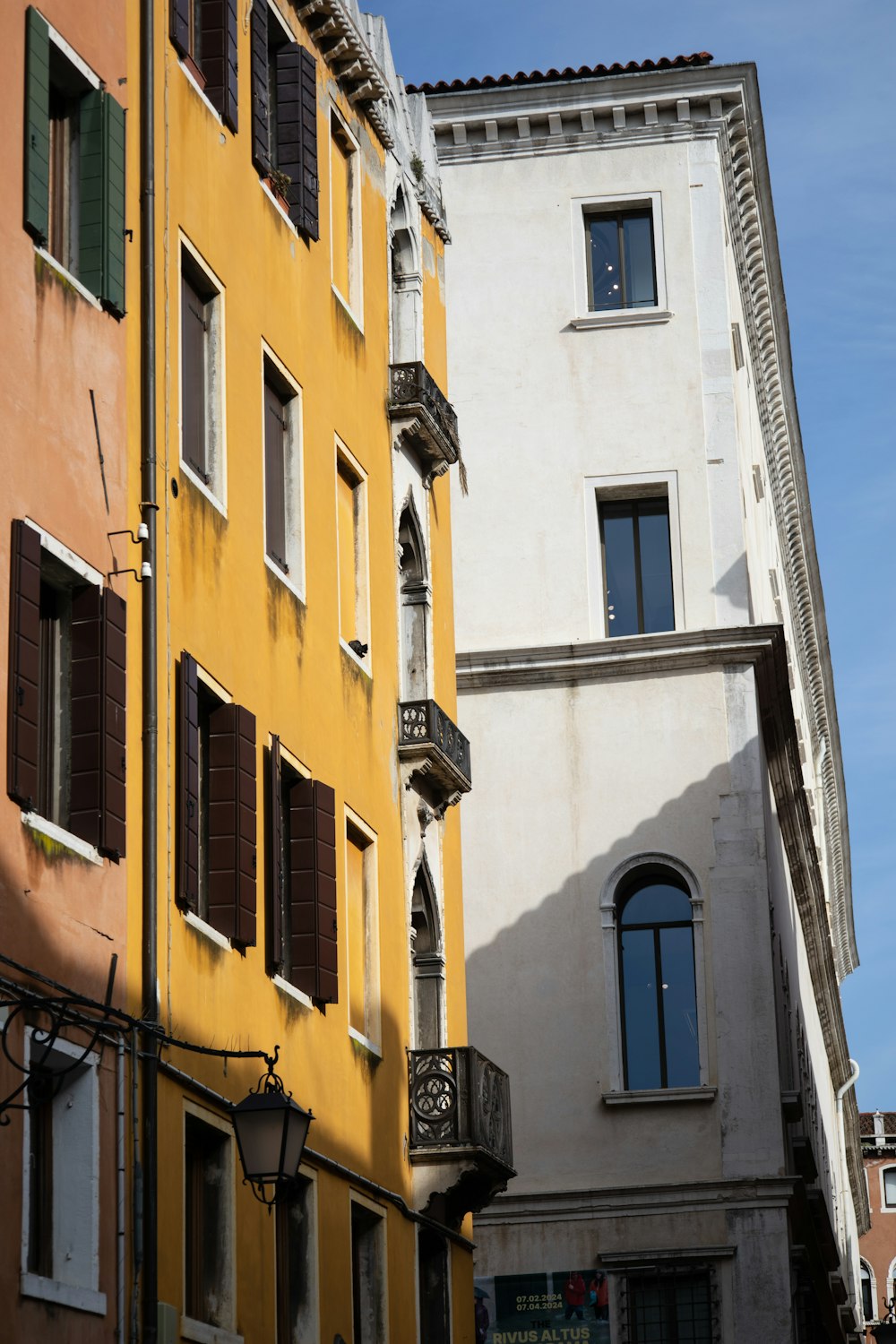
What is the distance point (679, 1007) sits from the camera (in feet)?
105

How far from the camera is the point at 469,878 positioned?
33.1 m

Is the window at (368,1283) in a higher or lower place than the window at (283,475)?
lower

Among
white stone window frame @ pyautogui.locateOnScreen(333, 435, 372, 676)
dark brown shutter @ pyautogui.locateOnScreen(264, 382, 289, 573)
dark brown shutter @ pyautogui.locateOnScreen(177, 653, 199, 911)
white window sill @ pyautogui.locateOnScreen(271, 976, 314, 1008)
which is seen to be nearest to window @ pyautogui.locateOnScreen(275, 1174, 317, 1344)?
white window sill @ pyautogui.locateOnScreen(271, 976, 314, 1008)

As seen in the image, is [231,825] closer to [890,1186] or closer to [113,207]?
[113,207]

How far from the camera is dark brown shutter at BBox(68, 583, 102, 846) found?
15398 millimetres

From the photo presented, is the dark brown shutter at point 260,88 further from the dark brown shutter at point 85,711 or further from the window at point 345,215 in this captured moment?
the dark brown shutter at point 85,711

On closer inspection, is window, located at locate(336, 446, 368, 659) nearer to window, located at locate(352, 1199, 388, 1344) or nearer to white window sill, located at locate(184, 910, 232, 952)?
window, located at locate(352, 1199, 388, 1344)

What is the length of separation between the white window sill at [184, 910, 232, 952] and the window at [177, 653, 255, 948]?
4cm

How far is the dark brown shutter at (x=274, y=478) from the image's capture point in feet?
68.5

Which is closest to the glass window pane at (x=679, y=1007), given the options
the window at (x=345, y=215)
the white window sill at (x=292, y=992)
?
the window at (x=345, y=215)

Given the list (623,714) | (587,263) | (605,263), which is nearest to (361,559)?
(623,714)

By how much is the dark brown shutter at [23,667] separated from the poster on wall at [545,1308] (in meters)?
17.7

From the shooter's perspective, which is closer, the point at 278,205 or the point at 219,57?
the point at 219,57

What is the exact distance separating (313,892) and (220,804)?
2.14 m
